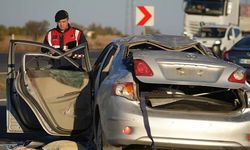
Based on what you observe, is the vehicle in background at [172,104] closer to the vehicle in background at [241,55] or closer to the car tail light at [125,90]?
the car tail light at [125,90]

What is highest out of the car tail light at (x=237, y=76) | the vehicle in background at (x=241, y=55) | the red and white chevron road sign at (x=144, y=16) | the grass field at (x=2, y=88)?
the car tail light at (x=237, y=76)

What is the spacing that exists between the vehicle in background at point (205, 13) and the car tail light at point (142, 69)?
28936 mm

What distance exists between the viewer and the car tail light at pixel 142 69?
21.6ft

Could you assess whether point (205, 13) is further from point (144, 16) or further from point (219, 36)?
point (144, 16)

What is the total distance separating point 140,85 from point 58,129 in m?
1.54

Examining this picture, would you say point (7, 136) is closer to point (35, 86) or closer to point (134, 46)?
point (35, 86)

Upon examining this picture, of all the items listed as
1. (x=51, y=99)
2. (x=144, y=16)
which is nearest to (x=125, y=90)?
(x=51, y=99)

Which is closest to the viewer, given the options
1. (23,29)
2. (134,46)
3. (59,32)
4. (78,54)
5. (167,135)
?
(167,135)

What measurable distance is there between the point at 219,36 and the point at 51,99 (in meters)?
25.1

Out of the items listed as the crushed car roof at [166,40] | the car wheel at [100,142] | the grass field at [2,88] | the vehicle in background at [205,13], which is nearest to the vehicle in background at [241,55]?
the grass field at [2,88]

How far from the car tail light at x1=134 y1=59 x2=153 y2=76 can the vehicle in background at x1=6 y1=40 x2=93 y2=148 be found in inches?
66.3

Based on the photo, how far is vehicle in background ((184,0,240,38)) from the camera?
35875mm

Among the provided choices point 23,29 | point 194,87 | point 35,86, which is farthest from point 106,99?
point 23,29

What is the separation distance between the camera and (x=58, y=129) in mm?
8062
